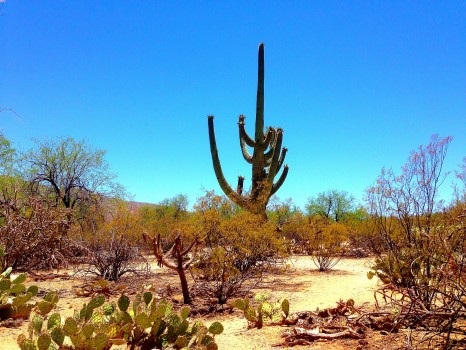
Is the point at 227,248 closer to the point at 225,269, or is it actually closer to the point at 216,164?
the point at 225,269

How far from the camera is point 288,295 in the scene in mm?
9625

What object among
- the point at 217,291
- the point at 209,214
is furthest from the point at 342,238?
the point at 217,291

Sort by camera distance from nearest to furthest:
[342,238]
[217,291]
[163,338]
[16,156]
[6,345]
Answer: [163,338] → [6,345] → [217,291] → [342,238] → [16,156]

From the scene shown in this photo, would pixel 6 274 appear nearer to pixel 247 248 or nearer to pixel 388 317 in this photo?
pixel 247 248

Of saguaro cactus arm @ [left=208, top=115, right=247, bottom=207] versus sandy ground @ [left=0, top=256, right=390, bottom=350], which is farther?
saguaro cactus arm @ [left=208, top=115, right=247, bottom=207]

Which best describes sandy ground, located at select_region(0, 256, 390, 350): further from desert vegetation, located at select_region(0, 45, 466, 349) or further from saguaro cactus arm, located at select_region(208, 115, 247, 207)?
saguaro cactus arm, located at select_region(208, 115, 247, 207)

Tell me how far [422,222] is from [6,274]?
23.8ft

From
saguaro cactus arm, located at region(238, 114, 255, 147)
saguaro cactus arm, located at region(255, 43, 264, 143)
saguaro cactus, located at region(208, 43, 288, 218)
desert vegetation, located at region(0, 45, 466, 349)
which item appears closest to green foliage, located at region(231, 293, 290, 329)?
desert vegetation, located at region(0, 45, 466, 349)

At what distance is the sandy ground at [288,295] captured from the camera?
5.61 metres

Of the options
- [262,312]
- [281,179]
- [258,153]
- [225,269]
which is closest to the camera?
[262,312]

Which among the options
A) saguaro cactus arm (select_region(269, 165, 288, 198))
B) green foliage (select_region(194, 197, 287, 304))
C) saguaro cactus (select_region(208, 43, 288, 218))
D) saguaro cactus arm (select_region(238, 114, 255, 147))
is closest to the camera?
green foliage (select_region(194, 197, 287, 304))

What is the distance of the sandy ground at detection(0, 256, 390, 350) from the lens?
5.61 m

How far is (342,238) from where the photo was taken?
15.5m

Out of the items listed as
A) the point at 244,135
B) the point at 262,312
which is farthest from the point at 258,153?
the point at 262,312
